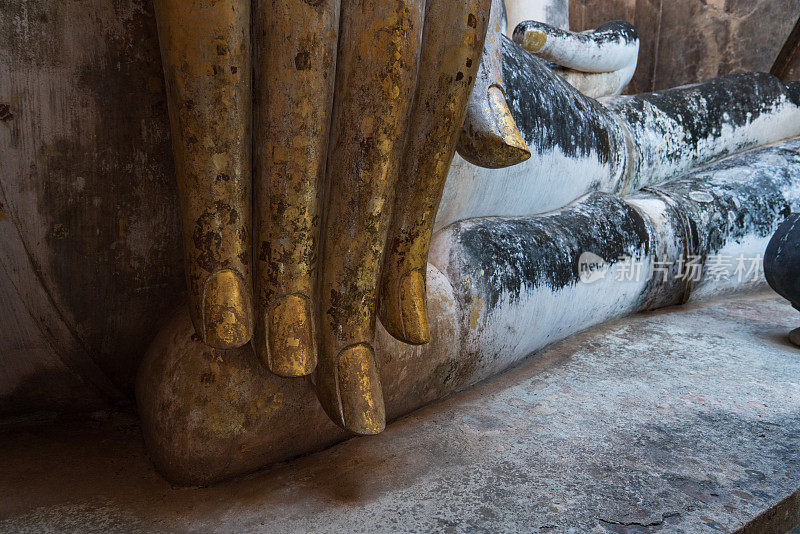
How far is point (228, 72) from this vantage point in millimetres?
578

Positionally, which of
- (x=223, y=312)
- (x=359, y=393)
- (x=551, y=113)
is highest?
(x=551, y=113)

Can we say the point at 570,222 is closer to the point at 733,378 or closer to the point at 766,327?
the point at 733,378

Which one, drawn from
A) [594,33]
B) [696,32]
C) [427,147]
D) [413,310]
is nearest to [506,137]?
[427,147]

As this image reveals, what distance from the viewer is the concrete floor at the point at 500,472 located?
70 centimetres

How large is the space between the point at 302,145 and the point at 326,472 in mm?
428

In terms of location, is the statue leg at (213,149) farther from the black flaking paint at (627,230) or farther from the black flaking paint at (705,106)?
the black flaking paint at (705,106)

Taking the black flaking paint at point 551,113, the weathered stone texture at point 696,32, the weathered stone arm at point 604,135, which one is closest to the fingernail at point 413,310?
the weathered stone arm at point 604,135

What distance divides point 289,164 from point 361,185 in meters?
0.08

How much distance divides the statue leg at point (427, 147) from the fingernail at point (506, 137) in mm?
54

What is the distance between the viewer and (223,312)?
0.61 meters

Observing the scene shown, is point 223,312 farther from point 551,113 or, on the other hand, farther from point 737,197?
point 737,197

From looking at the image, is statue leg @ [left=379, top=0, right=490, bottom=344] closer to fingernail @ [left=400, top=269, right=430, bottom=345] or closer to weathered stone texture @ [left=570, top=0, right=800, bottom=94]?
fingernail @ [left=400, top=269, right=430, bottom=345]

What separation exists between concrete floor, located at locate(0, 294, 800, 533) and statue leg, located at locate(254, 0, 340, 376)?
21 cm

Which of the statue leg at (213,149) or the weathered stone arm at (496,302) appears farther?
the weathered stone arm at (496,302)
